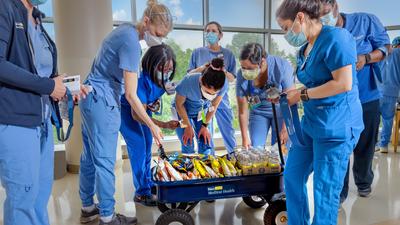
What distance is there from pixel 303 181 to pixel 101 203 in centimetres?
121

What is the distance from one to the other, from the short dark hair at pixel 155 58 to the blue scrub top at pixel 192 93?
14 centimetres

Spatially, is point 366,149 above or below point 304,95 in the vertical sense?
below

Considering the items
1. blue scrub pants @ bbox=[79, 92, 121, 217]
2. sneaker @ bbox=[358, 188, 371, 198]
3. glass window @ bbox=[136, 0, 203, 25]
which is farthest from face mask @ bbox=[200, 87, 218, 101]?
glass window @ bbox=[136, 0, 203, 25]

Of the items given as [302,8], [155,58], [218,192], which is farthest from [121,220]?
[302,8]

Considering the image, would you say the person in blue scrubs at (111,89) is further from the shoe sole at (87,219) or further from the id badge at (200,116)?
the id badge at (200,116)

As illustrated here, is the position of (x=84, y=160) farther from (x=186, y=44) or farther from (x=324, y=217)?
(x=186, y=44)

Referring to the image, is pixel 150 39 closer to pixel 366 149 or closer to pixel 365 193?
pixel 366 149

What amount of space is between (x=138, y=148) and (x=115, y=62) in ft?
2.66

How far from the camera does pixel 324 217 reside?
1.57 meters

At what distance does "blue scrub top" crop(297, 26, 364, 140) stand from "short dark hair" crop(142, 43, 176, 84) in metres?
1.04

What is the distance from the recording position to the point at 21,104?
4.09ft

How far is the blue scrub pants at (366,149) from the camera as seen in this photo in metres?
2.46

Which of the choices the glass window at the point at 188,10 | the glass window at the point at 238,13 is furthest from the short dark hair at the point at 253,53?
the glass window at the point at 238,13

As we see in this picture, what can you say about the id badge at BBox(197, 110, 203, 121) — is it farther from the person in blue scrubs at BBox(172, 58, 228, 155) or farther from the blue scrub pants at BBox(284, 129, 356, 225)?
the blue scrub pants at BBox(284, 129, 356, 225)
